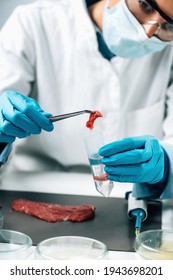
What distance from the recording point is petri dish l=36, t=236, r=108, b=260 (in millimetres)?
1054

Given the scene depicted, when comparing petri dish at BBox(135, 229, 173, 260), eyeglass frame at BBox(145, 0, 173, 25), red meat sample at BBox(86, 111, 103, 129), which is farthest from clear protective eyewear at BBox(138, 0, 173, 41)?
petri dish at BBox(135, 229, 173, 260)

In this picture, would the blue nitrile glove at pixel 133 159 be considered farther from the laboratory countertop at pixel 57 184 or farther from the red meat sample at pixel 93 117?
the laboratory countertop at pixel 57 184

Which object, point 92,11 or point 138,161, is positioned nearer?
point 138,161

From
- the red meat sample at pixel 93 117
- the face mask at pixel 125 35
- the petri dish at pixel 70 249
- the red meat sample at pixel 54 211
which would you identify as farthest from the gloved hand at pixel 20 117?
the face mask at pixel 125 35

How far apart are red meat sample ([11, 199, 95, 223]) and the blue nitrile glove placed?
Result: 0.53ft

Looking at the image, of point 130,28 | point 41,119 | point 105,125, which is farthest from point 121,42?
point 41,119

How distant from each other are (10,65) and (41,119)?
1.79 ft

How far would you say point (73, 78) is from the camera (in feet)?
6.28

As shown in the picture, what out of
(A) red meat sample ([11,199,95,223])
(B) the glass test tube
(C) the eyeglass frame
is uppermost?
(C) the eyeglass frame

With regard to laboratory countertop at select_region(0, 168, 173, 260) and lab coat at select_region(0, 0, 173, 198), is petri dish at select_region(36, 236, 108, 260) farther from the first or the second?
lab coat at select_region(0, 0, 173, 198)

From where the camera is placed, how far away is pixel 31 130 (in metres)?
1.39

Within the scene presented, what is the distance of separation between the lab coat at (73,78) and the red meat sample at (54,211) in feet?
1.62

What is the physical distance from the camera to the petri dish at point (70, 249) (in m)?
1.05

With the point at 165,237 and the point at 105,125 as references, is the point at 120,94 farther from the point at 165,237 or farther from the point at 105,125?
the point at 165,237
